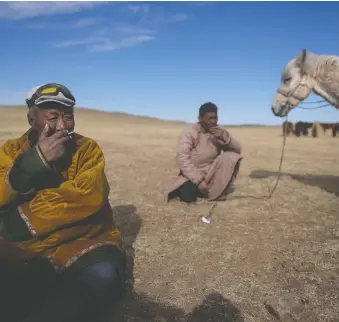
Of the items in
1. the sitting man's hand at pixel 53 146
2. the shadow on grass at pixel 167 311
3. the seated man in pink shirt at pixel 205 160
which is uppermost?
the sitting man's hand at pixel 53 146

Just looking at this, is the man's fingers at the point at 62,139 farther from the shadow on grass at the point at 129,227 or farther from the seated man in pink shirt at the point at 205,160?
the seated man in pink shirt at the point at 205,160

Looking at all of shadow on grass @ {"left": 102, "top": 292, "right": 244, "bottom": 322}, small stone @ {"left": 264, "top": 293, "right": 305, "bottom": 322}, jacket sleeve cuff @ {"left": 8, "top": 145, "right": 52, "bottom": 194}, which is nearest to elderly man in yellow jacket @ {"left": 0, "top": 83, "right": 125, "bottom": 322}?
jacket sleeve cuff @ {"left": 8, "top": 145, "right": 52, "bottom": 194}

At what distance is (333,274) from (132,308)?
2.11 metres

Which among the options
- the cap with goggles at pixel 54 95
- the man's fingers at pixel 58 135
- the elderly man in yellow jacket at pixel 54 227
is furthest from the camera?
the cap with goggles at pixel 54 95

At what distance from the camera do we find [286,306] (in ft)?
9.62

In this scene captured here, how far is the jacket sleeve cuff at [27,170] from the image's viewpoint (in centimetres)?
258

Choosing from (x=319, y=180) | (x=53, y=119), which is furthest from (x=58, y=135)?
(x=319, y=180)

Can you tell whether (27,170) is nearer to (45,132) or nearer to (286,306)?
(45,132)

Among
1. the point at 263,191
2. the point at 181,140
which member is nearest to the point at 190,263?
the point at 181,140

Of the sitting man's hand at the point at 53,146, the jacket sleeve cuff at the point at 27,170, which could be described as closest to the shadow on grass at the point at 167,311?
the jacket sleeve cuff at the point at 27,170

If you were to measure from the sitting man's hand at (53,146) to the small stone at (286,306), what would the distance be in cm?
213

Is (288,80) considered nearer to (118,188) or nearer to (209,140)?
(209,140)

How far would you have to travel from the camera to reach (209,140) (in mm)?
6355

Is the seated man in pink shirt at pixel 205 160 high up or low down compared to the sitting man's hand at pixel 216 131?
down
